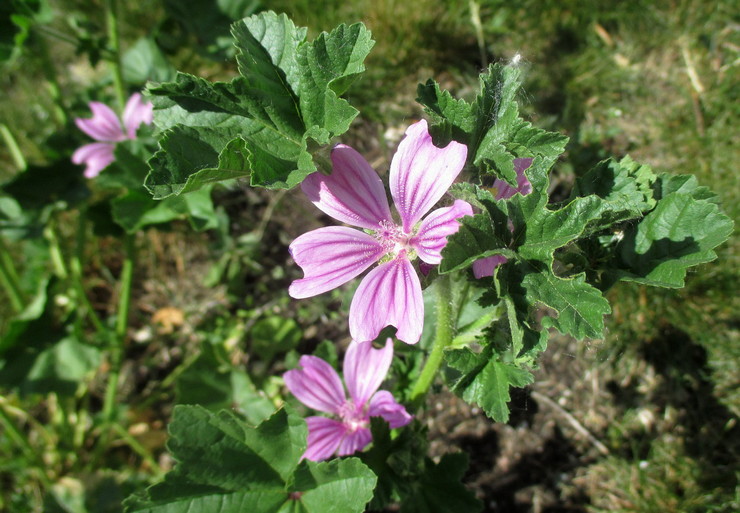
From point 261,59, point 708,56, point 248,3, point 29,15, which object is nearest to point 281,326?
point 248,3

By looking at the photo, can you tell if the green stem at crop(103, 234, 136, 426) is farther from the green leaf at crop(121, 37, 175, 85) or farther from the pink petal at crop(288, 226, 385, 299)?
the pink petal at crop(288, 226, 385, 299)

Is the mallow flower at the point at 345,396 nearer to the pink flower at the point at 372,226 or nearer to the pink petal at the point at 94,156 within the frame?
the pink flower at the point at 372,226

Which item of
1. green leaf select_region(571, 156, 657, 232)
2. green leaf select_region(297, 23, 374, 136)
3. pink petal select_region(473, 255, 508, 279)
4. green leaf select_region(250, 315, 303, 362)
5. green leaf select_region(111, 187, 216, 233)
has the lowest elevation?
green leaf select_region(250, 315, 303, 362)

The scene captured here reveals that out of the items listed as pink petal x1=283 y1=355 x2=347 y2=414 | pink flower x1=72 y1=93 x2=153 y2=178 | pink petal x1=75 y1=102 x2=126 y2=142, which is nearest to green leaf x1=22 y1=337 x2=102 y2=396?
pink flower x1=72 y1=93 x2=153 y2=178

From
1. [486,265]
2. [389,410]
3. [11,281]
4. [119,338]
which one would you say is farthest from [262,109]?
[11,281]

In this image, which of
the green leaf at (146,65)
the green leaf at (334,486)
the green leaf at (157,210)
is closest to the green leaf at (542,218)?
the green leaf at (334,486)

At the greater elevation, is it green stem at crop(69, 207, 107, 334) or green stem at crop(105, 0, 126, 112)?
green stem at crop(105, 0, 126, 112)
